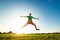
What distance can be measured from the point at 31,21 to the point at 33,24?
0.43 meters

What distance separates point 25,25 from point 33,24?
0.97m

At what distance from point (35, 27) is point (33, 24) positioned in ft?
1.56

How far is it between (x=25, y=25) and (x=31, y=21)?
86cm

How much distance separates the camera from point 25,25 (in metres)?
20.5

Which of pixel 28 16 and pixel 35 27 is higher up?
pixel 28 16

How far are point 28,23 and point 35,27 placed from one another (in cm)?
97

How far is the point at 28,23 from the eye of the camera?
795 inches

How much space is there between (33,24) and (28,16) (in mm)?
1144

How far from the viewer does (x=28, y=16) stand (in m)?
20.7

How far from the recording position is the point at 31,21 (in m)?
20.6

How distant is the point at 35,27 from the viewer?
20359 millimetres

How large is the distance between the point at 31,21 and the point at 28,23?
56 centimetres
